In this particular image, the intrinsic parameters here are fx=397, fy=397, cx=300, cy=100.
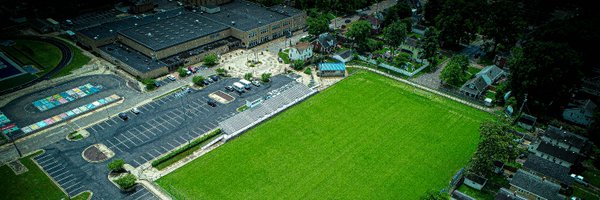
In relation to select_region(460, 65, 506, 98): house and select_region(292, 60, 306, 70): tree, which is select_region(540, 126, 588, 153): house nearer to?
select_region(460, 65, 506, 98): house

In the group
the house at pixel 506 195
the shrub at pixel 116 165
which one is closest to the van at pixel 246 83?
the shrub at pixel 116 165

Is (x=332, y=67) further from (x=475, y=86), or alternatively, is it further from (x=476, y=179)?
(x=476, y=179)

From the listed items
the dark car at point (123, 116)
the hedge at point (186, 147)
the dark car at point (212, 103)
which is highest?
the dark car at point (212, 103)

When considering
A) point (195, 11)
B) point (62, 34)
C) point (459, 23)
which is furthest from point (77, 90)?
point (459, 23)

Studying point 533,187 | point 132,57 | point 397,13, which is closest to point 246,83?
point 132,57

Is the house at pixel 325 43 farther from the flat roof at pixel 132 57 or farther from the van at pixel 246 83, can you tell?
the flat roof at pixel 132 57

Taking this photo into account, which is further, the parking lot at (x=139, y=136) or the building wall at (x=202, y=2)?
the building wall at (x=202, y=2)

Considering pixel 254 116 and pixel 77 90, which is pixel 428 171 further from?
pixel 77 90
